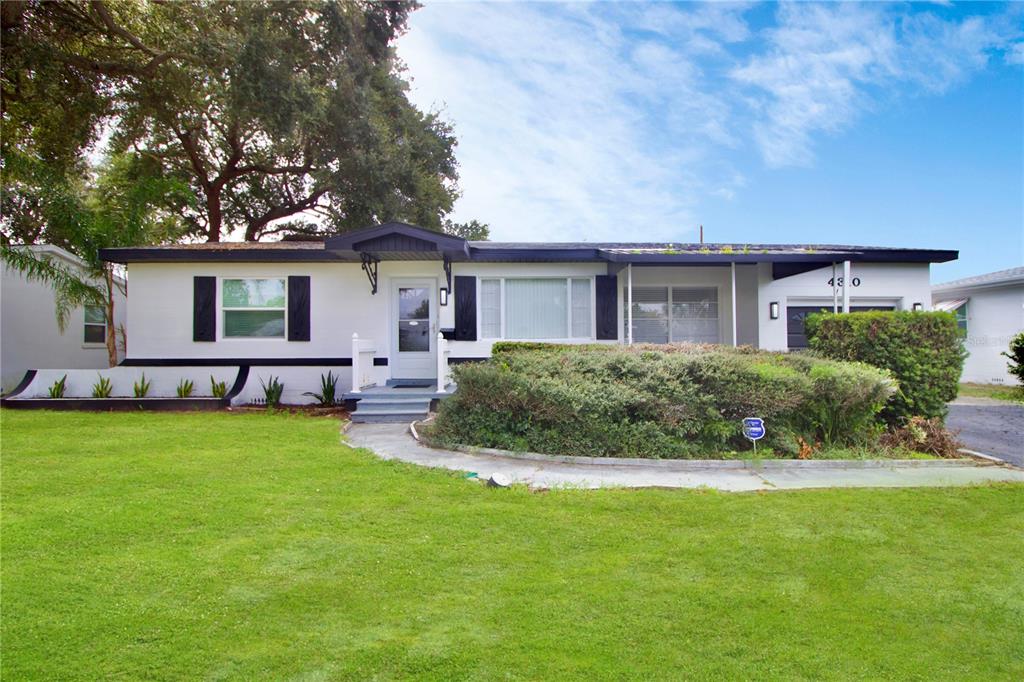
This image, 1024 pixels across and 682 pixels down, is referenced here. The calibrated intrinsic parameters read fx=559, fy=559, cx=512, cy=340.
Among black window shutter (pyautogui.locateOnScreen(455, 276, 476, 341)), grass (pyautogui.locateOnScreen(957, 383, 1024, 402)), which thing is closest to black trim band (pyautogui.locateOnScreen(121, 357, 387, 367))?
black window shutter (pyautogui.locateOnScreen(455, 276, 476, 341))

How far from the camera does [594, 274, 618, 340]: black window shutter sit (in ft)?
38.0

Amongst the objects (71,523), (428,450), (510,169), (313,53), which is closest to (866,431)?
(428,450)

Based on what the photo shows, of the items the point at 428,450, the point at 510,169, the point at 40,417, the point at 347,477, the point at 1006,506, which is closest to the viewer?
the point at 1006,506

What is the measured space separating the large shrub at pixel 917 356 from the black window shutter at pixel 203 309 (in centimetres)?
1166

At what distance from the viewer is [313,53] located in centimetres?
1309

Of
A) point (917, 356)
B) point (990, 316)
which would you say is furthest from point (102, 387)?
point (990, 316)

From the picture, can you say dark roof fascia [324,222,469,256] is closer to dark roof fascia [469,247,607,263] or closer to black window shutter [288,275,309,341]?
dark roof fascia [469,247,607,263]

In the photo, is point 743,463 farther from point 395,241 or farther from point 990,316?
point 990,316

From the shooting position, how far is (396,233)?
1024cm

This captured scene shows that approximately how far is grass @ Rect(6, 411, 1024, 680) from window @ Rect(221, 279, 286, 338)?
646cm

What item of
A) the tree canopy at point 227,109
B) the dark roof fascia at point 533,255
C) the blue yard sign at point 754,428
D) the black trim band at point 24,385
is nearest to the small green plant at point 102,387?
the black trim band at point 24,385

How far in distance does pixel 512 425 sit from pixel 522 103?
902 cm

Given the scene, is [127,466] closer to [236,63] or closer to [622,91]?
[236,63]

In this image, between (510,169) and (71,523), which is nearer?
(71,523)
